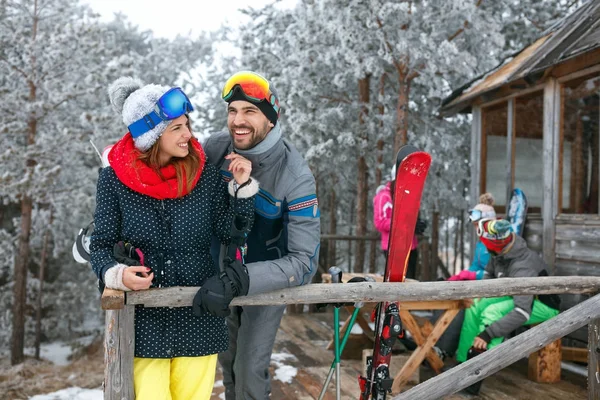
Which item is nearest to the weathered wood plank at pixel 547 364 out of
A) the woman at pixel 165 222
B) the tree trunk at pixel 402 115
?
the woman at pixel 165 222

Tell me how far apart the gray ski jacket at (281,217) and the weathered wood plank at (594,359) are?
99.0 inches

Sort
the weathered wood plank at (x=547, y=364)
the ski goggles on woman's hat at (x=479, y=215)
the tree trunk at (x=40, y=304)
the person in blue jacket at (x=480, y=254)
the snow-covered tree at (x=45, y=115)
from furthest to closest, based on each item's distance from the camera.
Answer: the tree trunk at (x=40, y=304), the snow-covered tree at (x=45, y=115), the ski goggles on woman's hat at (x=479, y=215), the person in blue jacket at (x=480, y=254), the weathered wood plank at (x=547, y=364)

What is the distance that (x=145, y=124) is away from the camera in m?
→ 2.48

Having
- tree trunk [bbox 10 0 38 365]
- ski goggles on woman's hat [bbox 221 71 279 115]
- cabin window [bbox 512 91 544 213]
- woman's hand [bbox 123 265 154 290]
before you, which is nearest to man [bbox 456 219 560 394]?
cabin window [bbox 512 91 544 213]

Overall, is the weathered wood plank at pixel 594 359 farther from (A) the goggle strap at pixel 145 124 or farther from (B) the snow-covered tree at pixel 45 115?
(B) the snow-covered tree at pixel 45 115

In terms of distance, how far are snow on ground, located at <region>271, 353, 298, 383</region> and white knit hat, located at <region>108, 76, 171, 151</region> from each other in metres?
3.69

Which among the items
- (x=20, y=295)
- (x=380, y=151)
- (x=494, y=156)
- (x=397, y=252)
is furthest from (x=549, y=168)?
(x=20, y=295)

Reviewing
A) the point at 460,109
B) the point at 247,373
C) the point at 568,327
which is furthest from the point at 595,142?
the point at 247,373

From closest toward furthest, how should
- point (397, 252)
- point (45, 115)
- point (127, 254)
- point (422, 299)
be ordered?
point (127, 254)
point (422, 299)
point (397, 252)
point (45, 115)

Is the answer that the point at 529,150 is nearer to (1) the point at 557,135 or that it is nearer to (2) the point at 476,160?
(2) the point at 476,160

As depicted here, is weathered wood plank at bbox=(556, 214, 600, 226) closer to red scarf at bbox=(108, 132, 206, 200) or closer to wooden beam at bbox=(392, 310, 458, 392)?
wooden beam at bbox=(392, 310, 458, 392)

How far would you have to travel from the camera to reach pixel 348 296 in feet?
10.2

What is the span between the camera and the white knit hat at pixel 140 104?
97.8 inches

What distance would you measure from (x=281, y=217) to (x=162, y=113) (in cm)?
91
